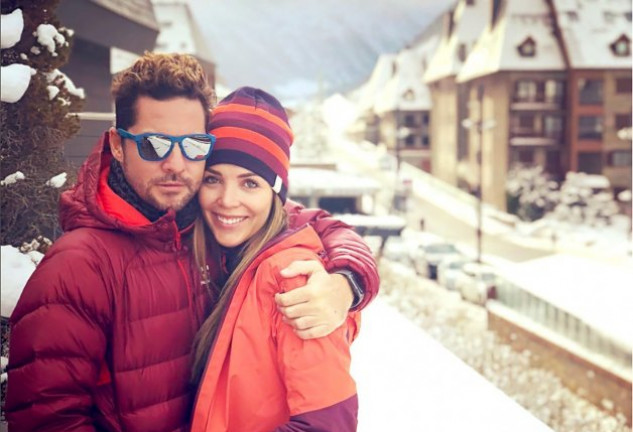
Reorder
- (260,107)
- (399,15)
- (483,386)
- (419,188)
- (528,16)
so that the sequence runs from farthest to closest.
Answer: (528,16)
(419,188)
(399,15)
(483,386)
(260,107)

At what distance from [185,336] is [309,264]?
306mm

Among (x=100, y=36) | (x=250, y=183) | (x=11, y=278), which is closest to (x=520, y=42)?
(x=100, y=36)

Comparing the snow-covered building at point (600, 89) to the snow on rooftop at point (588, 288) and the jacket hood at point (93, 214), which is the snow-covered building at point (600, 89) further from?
the jacket hood at point (93, 214)

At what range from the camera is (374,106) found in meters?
8.15

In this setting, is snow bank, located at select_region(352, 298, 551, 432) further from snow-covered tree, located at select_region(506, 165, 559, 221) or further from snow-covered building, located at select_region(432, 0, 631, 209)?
snow-covered tree, located at select_region(506, 165, 559, 221)

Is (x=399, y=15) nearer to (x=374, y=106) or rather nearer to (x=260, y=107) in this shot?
(x=374, y=106)

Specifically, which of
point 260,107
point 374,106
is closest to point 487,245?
point 374,106

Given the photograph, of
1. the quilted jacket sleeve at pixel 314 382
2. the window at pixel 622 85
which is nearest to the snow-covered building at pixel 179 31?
the quilted jacket sleeve at pixel 314 382

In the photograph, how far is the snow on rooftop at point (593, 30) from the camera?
9.78 m

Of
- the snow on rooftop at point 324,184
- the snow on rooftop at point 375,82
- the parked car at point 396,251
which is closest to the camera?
the snow on rooftop at point 324,184

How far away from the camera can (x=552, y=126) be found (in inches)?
423

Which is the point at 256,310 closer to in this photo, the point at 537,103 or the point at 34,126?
the point at 34,126

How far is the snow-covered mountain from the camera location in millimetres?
4238

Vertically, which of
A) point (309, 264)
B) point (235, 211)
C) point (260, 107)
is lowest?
point (309, 264)
